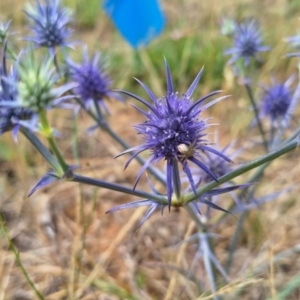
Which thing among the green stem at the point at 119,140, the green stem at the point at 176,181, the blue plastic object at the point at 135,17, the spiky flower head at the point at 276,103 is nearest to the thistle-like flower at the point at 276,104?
the spiky flower head at the point at 276,103

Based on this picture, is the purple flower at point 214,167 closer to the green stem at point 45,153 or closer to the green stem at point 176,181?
the green stem at point 176,181

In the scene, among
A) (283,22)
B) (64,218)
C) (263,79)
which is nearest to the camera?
(64,218)

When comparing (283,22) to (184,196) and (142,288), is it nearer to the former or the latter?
(142,288)

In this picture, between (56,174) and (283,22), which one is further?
(283,22)

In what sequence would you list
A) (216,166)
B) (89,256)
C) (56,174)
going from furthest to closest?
(89,256) → (216,166) → (56,174)

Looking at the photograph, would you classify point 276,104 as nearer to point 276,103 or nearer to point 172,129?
point 276,103

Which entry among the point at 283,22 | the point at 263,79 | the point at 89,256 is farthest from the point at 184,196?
the point at 283,22
